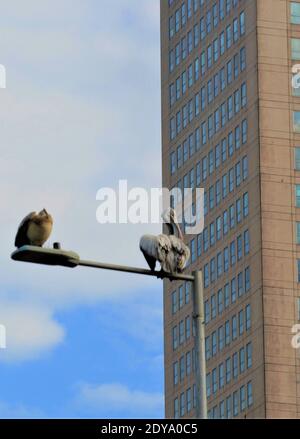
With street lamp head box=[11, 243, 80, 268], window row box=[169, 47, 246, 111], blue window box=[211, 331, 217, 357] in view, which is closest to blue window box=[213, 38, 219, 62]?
window row box=[169, 47, 246, 111]

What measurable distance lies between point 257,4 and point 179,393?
33.5m

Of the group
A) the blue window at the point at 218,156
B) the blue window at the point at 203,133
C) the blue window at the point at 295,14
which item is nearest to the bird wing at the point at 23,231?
the blue window at the point at 295,14

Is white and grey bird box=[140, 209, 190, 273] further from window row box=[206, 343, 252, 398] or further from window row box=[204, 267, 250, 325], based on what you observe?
window row box=[204, 267, 250, 325]

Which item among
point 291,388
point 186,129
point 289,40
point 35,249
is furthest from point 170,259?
point 186,129

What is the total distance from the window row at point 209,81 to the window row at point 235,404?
27.3 m

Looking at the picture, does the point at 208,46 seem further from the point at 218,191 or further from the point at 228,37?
the point at 218,191

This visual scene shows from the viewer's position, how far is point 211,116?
155875mm

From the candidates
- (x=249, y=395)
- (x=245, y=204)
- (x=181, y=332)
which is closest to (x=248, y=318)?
(x=249, y=395)

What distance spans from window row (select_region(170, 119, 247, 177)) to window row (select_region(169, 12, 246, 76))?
643 centimetres

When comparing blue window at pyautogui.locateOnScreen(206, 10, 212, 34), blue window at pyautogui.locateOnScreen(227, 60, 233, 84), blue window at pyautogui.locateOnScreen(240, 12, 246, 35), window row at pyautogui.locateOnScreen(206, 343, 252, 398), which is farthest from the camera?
blue window at pyautogui.locateOnScreen(206, 10, 212, 34)

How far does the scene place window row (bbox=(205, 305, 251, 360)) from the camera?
144m

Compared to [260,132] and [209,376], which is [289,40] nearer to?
[260,132]
